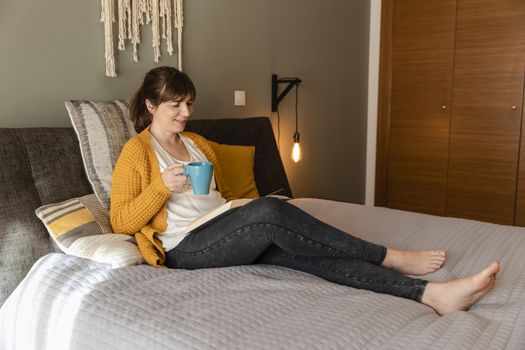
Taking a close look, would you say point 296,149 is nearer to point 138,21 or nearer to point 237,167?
point 237,167

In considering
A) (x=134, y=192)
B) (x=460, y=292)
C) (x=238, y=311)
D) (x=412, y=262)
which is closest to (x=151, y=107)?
(x=134, y=192)

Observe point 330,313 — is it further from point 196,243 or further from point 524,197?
point 524,197

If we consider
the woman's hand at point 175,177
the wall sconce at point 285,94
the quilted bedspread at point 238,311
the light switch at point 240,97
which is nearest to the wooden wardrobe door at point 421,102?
the wall sconce at point 285,94

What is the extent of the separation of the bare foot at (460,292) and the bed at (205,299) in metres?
0.04

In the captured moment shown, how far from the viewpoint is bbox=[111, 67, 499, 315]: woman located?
4.28 ft

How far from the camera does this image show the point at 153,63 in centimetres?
217

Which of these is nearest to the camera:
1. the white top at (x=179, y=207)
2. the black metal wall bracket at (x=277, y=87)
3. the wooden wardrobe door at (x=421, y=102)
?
Result: the white top at (x=179, y=207)

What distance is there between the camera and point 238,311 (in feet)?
3.61

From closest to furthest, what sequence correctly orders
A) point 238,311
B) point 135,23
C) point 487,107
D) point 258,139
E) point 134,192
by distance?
1. point 238,311
2. point 134,192
3. point 135,23
4. point 258,139
5. point 487,107

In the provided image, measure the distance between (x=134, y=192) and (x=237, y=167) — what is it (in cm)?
64

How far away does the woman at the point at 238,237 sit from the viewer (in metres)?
1.30

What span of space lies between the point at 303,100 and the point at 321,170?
548 mm

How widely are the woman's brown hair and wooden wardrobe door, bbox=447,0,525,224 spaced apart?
2433 millimetres

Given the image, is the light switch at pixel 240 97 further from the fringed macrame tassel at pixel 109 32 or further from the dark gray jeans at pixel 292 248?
the dark gray jeans at pixel 292 248
